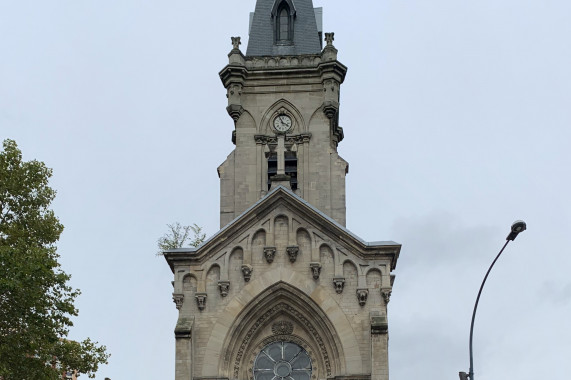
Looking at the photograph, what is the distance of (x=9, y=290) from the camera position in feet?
100

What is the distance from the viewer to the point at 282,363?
37562mm

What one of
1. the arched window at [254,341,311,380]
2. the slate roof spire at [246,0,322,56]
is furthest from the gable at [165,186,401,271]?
the slate roof spire at [246,0,322,56]

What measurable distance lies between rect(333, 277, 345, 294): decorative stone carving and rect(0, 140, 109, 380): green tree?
8555 millimetres

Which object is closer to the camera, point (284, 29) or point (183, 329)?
point (183, 329)

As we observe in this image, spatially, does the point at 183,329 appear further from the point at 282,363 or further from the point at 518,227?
the point at 518,227

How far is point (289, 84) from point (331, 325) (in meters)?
15.7

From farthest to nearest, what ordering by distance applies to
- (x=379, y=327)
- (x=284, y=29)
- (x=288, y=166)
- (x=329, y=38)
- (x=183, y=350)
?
(x=284, y=29) → (x=329, y=38) → (x=288, y=166) → (x=183, y=350) → (x=379, y=327)

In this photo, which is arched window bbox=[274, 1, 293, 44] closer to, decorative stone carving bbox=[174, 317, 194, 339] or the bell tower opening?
the bell tower opening

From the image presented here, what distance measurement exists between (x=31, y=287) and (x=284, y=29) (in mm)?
24560

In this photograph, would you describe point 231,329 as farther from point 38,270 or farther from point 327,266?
point 38,270

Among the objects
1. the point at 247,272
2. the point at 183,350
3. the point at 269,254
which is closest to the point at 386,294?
the point at 269,254

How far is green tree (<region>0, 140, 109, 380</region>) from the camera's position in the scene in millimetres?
30641

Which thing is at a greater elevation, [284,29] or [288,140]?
[284,29]

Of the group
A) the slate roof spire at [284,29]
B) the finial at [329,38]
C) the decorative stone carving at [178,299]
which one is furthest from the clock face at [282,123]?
the decorative stone carving at [178,299]
